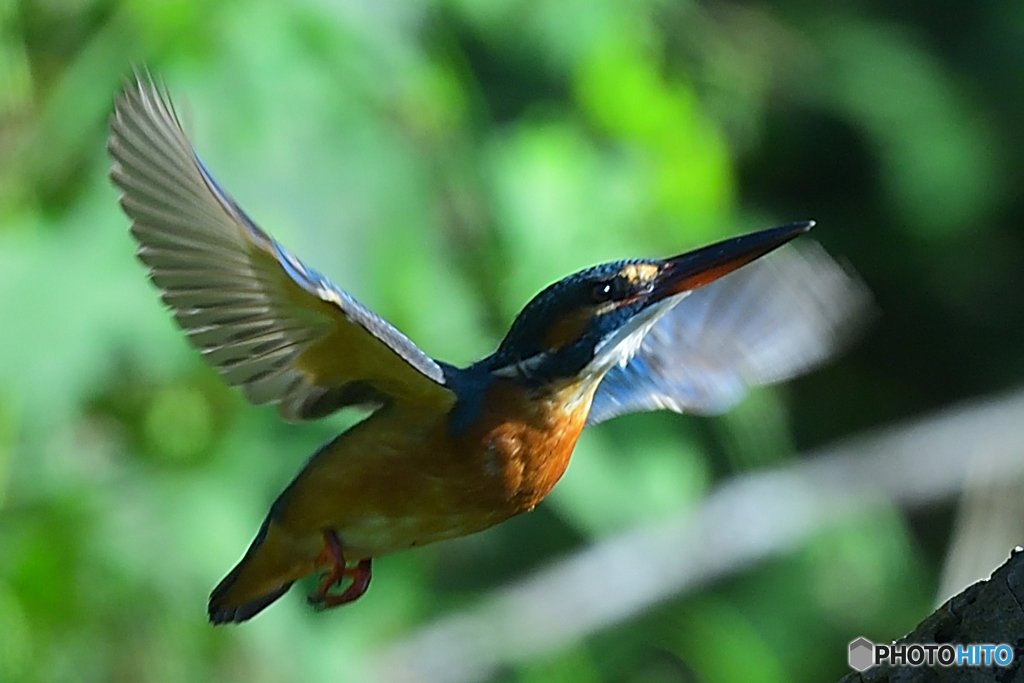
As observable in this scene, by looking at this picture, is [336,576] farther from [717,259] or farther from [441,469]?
[717,259]

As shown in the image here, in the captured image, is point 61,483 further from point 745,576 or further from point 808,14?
point 808,14

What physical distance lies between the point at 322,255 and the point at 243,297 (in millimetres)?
781

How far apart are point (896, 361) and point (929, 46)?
1037mm

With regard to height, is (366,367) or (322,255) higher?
(322,255)

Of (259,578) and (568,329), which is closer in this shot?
(568,329)

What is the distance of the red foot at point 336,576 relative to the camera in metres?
2.19

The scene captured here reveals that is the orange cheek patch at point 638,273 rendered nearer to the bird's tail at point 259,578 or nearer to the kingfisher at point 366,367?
the kingfisher at point 366,367

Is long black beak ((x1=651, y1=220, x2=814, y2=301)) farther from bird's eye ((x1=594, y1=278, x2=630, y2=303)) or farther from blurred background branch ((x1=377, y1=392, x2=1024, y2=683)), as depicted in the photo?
blurred background branch ((x1=377, y1=392, x2=1024, y2=683))

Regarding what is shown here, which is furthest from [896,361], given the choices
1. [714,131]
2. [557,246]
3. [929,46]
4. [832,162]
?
[557,246]

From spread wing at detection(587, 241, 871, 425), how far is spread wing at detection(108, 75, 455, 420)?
457 millimetres

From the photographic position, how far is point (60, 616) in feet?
9.19

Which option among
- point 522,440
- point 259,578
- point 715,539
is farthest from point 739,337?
point 715,539

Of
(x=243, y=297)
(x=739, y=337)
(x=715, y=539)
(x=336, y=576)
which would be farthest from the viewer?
(x=715, y=539)

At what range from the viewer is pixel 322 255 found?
275cm
